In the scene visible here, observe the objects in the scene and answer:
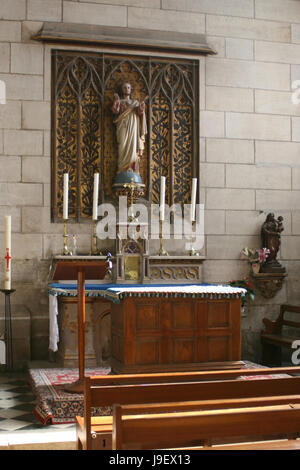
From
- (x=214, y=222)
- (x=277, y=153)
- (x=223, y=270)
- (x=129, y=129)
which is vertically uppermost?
(x=129, y=129)

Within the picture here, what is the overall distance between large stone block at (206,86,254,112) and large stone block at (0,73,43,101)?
248 centimetres

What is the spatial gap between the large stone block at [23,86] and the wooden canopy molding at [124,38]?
0.56m

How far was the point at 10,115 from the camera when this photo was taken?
7.95 meters

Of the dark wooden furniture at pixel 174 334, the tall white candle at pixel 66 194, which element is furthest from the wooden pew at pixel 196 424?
the tall white candle at pixel 66 194

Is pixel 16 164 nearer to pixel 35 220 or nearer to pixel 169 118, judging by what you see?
pixel 35 220

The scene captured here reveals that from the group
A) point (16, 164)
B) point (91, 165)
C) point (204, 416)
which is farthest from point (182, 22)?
point (204, 416)

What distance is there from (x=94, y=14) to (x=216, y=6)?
189 cm

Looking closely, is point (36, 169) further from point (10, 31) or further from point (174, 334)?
point (174, 334)

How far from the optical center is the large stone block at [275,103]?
29.1 feet

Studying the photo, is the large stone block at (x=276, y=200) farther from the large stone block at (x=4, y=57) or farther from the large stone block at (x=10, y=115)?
the large stone block at (x=4, y=57)

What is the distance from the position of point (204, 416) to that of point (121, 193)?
592 centimetres

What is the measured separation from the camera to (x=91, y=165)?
8.30 meters

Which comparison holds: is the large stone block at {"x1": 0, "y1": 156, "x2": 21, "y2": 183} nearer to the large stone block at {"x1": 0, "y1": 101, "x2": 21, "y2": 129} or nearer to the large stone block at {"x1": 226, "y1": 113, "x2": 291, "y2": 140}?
the large stone block at {"x1": 0, "y1": 101, "x2": 21, "y2": 129}

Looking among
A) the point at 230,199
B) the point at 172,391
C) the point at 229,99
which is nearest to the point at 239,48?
the point at 229,99
